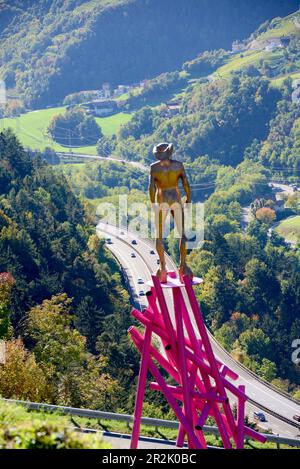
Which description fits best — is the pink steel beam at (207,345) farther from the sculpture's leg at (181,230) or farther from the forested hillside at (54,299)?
the forested hillside at (54,299)

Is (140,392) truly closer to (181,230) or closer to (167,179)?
(181,230)

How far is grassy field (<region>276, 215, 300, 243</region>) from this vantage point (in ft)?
536

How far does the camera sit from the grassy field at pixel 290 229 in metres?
164

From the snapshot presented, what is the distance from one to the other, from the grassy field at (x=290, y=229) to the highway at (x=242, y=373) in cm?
4091

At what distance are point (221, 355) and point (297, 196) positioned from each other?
354 feet

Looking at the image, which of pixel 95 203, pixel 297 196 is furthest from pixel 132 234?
pixel 297 196

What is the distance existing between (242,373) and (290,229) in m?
90.3

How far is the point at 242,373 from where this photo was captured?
7956cm

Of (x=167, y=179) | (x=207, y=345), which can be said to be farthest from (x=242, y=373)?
(x=167, y=179)

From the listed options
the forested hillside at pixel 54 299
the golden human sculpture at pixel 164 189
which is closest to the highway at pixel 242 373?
the forested hillside at pixel 54 299

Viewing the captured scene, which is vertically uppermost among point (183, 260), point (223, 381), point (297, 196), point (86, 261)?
point (183, 260)

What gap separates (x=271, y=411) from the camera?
7106 centimetres

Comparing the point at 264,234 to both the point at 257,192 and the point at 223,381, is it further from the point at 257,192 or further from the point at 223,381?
the point at 223,381

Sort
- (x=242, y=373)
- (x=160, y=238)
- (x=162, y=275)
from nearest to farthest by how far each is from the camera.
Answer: (x=162, y=275), (x=160, y=238), (x=242, y=373)
